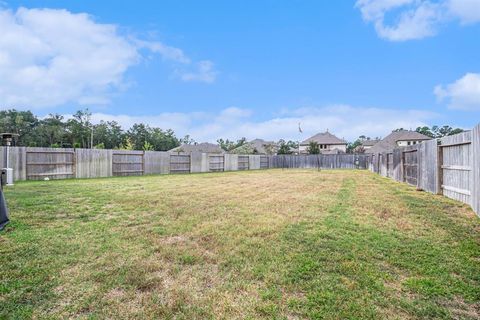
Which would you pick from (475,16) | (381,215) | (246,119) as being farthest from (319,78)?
(246,119)

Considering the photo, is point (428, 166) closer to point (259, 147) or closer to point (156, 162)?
point (156, 162)

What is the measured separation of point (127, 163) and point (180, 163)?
425 cm

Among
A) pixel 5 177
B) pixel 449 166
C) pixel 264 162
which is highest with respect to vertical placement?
pixel 449 166

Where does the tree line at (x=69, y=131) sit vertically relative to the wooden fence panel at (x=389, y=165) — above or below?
above

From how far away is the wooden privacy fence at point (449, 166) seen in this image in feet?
17.0

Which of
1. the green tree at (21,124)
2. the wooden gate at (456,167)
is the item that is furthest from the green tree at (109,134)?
the wooden gate at (456,167)

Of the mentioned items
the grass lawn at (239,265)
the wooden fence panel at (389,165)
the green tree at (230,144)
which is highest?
the green tree at (230,144)

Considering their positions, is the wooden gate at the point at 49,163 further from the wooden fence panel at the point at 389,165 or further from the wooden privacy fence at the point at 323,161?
the wooden privacy fence at the point at 323,161

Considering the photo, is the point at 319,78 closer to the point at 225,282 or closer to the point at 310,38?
the point at 310,38

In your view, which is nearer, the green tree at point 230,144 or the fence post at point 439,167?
the fence post at point 439,167

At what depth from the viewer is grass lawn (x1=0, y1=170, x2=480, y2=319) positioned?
1947mm

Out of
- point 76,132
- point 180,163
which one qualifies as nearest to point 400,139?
point 180,163

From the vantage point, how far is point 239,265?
8.87 feet

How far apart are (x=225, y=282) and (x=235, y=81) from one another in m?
23.7
